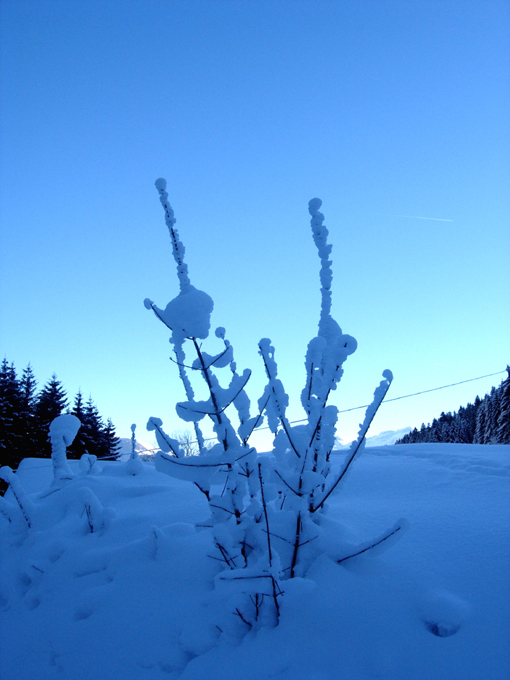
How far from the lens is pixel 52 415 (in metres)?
21.9

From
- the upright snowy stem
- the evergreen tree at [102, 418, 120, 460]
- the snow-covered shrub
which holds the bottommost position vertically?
the evergreen tree at [102, 418, 120, 460]

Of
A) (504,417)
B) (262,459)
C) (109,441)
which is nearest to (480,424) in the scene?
(504,417)

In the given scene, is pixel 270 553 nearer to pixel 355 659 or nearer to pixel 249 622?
pixel 249 622

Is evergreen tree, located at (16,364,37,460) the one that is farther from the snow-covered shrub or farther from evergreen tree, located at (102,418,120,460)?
the snow-covered shrub

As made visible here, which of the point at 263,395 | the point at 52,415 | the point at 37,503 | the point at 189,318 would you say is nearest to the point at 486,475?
the point at 263,395

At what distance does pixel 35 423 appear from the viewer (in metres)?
20.7

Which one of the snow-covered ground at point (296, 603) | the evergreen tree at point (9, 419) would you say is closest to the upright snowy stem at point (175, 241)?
the snow-covered ground at point (296, 603)

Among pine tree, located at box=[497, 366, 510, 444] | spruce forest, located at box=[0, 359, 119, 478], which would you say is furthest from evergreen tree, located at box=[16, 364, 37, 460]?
pine tree, located at box=[497, 366, 510, 444]

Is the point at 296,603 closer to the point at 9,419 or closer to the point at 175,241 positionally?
the point at 175,241

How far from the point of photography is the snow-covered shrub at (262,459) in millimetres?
1872

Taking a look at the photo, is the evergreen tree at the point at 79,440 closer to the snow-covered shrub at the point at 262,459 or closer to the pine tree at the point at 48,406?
the pine tree at the point at 48,406

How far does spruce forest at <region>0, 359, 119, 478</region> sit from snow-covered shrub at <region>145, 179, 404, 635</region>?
16090mm

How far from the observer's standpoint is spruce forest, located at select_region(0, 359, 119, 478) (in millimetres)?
18219

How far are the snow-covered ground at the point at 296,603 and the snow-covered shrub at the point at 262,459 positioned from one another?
132 mm
